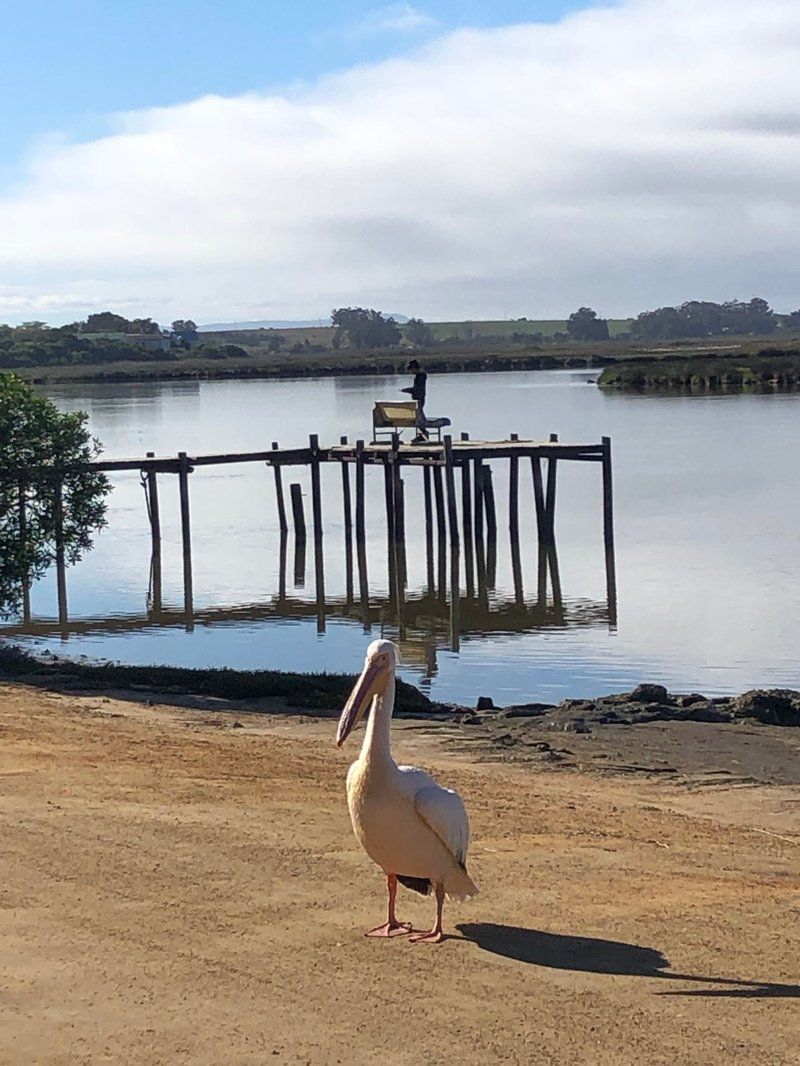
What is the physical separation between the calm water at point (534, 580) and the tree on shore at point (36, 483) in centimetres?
184

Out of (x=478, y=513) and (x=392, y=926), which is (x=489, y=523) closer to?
(x=478, y=513)

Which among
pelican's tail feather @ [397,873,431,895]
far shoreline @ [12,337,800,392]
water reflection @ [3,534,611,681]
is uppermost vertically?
far shoreline @ [12,337,800,392]

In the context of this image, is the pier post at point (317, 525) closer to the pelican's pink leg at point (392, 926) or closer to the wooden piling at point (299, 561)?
the wooden piling at point (299, 561)

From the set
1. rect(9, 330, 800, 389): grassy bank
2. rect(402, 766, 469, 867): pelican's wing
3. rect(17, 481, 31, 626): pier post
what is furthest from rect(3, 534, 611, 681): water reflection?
rect(9, 330, 800, 389): grassy bank

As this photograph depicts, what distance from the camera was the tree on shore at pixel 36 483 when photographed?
73.0 ft

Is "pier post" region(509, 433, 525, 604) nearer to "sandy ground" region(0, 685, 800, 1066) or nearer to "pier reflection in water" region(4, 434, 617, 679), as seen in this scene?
"pier reflection in water" region(4, 434, 617, 679)

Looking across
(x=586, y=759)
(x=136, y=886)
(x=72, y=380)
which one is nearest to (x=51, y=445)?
(x=586, y=759)

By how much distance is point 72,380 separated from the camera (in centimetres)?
12444

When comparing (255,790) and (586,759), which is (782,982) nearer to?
(255,790)

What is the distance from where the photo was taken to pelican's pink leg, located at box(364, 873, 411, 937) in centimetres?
800

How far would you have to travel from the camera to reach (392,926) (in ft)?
26.4

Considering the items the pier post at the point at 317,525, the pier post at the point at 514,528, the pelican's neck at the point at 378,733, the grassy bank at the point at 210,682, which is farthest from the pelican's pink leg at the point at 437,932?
the pier post at the point at 514,528

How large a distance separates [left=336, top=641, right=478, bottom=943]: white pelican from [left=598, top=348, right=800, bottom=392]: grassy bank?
8588cm

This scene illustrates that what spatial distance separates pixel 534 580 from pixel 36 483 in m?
10.9
